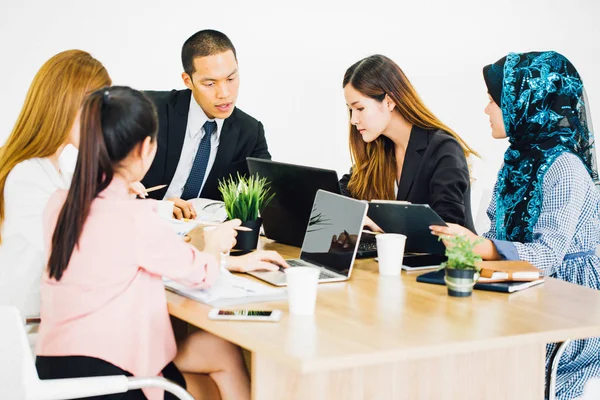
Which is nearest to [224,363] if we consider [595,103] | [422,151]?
[422,151]

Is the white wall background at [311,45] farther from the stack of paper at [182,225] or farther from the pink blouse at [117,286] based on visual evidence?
the pink blouse at [117,286]

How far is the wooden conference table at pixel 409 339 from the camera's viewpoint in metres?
1.44

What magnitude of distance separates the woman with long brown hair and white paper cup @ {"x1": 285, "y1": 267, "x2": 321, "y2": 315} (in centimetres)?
80

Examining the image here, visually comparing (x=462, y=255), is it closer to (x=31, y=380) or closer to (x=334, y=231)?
(x=334, y=231)

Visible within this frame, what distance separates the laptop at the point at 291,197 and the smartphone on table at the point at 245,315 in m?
0.70

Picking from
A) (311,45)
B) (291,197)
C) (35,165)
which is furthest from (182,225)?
(311,45)

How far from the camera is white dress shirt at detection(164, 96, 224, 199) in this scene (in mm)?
3387

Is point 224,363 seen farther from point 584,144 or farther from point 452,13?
point 452,13

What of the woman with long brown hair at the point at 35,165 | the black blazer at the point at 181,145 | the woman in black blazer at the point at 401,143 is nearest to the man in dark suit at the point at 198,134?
the black blazer at the point at 181,145

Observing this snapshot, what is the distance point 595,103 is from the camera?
197 inches

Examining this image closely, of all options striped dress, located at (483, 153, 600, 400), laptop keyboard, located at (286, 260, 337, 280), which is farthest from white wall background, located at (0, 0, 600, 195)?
striped dress, located at (483, 153, 600, 400)

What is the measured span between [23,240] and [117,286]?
0.52 metres

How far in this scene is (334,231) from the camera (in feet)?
6.83

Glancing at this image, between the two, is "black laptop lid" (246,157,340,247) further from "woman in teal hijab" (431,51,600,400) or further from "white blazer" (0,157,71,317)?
"white blazer" (0,157,71,317)
